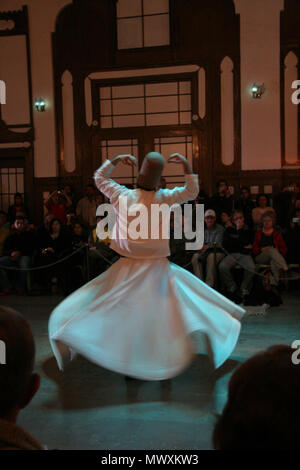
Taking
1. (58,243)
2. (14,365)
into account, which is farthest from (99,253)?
(14,365)

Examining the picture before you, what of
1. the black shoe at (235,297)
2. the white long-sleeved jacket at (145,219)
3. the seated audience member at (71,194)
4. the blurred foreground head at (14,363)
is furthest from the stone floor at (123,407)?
the seated audience member at (71,194)

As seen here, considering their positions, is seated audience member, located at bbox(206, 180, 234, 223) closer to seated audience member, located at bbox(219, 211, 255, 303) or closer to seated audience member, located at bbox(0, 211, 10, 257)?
seated audience member, located at bbox(219, 211, 255, 303)

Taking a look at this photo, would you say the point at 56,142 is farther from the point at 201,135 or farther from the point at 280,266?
the point at 280,266

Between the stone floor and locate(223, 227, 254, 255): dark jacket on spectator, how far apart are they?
2.42 m

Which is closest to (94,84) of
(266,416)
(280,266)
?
(280,266)

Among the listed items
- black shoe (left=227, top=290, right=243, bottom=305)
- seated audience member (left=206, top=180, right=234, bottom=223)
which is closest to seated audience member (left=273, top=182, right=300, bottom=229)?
seated audience member (left=206, top=180, right=234, bottom=223)

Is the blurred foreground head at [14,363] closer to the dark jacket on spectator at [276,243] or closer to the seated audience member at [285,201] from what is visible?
the dark jacket on spectator at [276,243]

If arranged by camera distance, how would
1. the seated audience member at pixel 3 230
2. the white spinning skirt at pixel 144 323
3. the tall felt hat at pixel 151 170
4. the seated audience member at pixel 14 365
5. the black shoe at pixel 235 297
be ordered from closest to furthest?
the seated audience member at pixel 14 365
the white spinning skirt at pixel 144 323
the tall felt hat at pixel 151 170
the black shoe at pixel 235 297
the seated audience member at pixel 3 230

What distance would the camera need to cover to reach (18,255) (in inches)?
301

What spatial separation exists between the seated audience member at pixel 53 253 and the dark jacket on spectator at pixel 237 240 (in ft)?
8.25

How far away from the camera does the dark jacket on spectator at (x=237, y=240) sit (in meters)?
6.81

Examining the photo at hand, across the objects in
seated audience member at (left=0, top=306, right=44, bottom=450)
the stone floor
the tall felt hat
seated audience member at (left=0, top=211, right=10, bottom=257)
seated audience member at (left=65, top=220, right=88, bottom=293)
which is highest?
the tall felt hat

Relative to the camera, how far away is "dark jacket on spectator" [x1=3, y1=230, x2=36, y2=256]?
7.75m

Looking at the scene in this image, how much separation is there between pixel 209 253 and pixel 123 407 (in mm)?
4112
